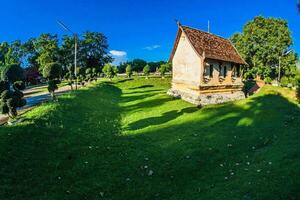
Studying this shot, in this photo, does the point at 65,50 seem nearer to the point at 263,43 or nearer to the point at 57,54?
the point at 57,54

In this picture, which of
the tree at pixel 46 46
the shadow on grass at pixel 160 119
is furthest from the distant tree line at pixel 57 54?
the shadow on grass at pixel 160 119

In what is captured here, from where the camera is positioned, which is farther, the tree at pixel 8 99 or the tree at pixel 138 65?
the tree at pixel 138 65

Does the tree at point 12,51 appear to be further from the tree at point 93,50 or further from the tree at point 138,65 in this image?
the tree at point 138,65

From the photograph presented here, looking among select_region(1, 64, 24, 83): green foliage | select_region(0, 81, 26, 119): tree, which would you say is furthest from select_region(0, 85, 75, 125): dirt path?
select_region(1, 64, 24, 83): green foliage

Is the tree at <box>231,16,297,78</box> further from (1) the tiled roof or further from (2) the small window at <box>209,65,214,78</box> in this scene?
(2) the small window at <box>209,65,214,78</box>

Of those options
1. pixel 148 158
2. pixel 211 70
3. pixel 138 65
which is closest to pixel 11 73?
pixel 148 158

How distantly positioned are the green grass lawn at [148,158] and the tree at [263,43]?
47389 mm

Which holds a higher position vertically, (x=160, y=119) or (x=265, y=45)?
(x=265, y=45)

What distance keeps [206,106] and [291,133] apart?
38.0 ft

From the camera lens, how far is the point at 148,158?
43.3 feet

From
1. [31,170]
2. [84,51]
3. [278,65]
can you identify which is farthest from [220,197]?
[84,51]

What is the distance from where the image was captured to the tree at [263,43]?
2515 inches

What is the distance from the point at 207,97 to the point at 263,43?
42890 mm

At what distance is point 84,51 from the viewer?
86.0 m
